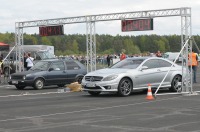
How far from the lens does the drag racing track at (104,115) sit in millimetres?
9992

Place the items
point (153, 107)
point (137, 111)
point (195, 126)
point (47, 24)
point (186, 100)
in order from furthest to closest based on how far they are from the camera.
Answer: point (47, 24) → point (186, 100) → point (153, 107) → point (137, 111) → point (195, 126)

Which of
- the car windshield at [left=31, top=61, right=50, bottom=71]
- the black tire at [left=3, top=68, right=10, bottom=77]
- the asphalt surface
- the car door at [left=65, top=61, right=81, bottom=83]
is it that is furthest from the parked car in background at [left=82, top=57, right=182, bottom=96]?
the black tire at [left=3, top=68, right=10, bottom=77]

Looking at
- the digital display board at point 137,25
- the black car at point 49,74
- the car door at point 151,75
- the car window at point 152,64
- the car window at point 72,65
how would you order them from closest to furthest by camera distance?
the car door at point 151,75
the car window at point 152,64
the black car at point 49,74
the car window at point 72,65
the digital display board at point 137,25

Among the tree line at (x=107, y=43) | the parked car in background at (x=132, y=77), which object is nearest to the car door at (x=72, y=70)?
the parked car in background at (x=132, y=77)

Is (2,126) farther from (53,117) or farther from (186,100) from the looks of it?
(186,100)

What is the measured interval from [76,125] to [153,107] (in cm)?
403

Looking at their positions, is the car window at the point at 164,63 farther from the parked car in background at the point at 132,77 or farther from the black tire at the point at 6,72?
the black tire at the point at 6,72

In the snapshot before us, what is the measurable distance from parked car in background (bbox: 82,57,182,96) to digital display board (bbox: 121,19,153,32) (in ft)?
23.8

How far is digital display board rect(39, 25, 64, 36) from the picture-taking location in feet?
100

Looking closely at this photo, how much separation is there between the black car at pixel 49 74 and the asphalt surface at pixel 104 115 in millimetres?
6319

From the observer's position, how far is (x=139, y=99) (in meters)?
16.5

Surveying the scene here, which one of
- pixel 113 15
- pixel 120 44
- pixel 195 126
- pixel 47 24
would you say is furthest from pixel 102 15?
pixel 120 44

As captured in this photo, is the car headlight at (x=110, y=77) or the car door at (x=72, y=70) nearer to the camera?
the car headlight at (x=110, y=77)

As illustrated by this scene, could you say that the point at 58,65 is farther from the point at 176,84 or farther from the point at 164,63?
the point at 176,84
